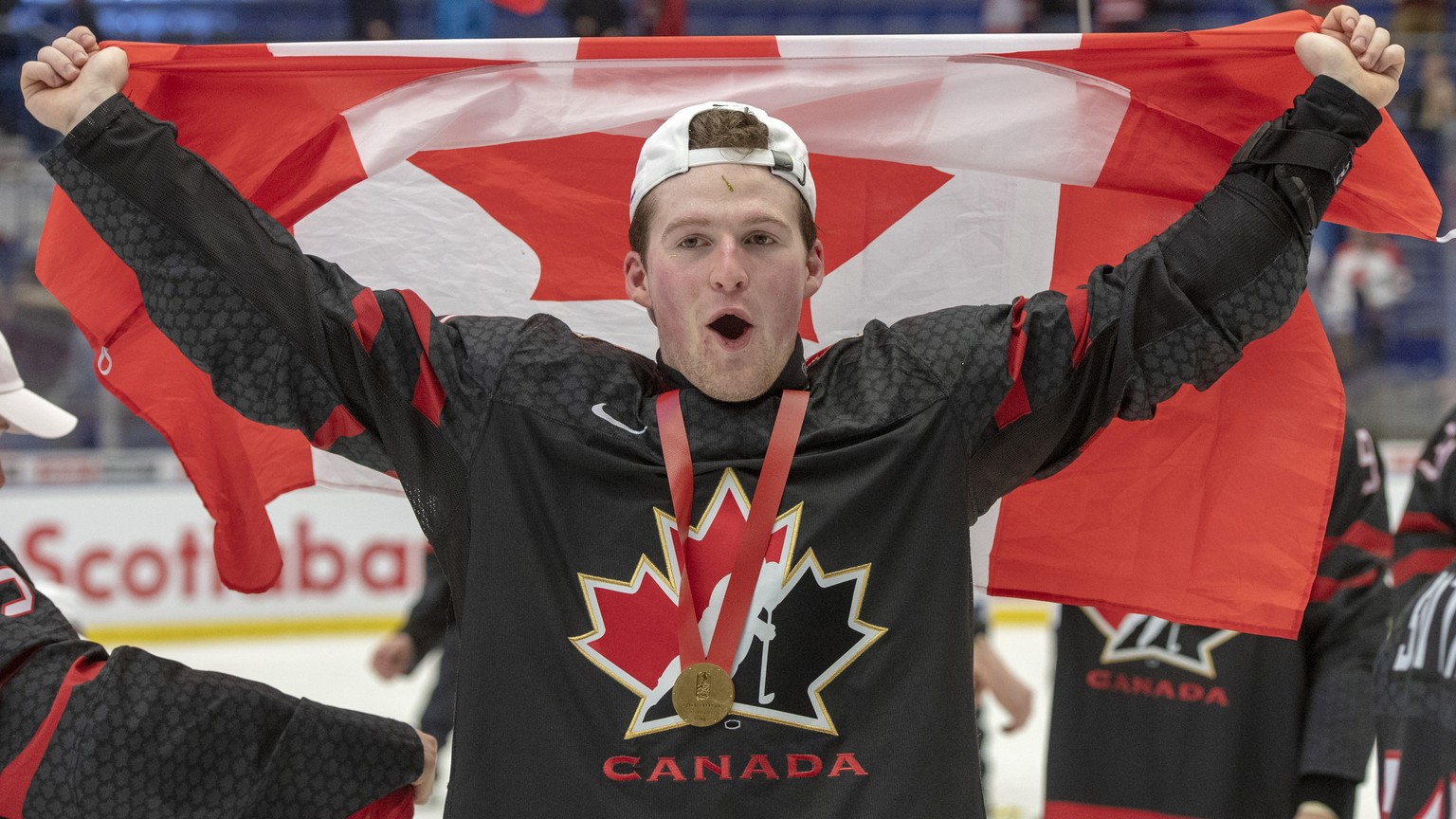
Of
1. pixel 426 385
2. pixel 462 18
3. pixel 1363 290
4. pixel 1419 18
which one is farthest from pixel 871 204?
pixel 1419 18

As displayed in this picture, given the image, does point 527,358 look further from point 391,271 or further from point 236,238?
point 391,271

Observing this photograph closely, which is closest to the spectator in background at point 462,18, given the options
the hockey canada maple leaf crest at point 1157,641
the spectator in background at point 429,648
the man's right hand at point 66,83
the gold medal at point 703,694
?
the spectator in background at point 429,648

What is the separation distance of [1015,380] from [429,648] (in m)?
2.50

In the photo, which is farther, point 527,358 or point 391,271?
point 391,271

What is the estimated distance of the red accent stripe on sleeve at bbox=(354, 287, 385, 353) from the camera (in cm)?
173

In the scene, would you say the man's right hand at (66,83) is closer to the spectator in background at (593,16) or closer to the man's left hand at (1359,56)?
the man's left hand at (1359,56)

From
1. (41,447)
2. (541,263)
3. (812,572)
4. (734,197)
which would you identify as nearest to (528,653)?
(812,572)

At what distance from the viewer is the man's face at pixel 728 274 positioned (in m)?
1.71

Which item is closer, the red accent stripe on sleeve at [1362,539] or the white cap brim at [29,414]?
the white cap brim at [29,414]

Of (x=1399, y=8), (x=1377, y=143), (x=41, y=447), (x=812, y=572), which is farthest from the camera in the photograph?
(x=1399, y=8)

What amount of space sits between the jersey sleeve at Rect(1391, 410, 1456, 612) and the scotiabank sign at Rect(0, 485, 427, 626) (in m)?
4.79

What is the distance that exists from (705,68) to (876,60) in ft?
0.78

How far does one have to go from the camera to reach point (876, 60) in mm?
2107

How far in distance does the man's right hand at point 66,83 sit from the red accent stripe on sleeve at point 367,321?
38 centimetres
